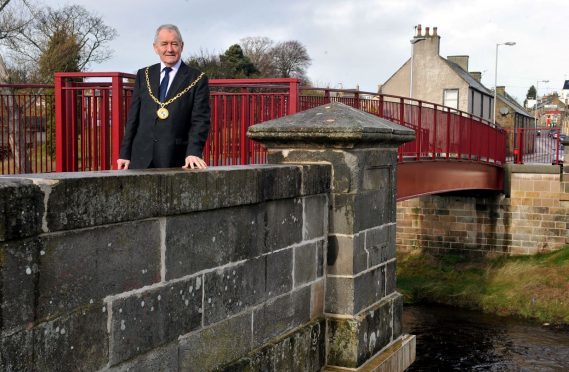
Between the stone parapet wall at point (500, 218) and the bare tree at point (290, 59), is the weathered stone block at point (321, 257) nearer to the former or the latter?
the stone parapet wall at point (500, 218)

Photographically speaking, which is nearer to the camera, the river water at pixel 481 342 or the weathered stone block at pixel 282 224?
the weathered stone block at pixel 282 224

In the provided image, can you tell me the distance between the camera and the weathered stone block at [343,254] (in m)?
5.05

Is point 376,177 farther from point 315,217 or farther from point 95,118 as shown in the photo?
point 95,118

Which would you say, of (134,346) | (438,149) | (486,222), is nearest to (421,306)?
(486,222)

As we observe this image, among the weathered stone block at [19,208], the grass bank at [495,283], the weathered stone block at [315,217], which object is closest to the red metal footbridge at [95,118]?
the weathered stone block at [315,217]

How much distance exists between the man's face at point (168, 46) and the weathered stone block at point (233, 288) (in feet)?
4.20

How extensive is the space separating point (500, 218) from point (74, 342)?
19484 millimetres

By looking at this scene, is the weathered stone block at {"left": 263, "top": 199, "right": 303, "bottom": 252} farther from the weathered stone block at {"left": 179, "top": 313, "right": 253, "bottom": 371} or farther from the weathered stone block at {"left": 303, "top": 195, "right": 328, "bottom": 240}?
the weathered stone block at {"left": 179, "top": 313, "right": 253, "bottom": 371}

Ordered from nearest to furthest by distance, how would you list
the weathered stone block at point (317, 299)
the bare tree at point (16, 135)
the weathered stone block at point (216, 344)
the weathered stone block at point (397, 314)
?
the weathered stone block at point (216, 344) < the weathered stone block at point (317, 299) < the weathered stone block at point (397, 314) < the bare tree at point (16, 135)

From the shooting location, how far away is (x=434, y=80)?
3966 cm

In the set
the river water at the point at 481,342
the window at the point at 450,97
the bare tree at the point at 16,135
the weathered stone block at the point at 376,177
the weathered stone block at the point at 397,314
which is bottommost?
the river water at the point at 481,342

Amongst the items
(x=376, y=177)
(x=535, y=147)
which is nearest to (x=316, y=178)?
(x=376, y=177)

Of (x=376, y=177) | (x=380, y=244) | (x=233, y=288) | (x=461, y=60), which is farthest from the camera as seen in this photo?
(x=461, y=60)

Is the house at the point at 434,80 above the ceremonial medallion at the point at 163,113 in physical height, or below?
above
